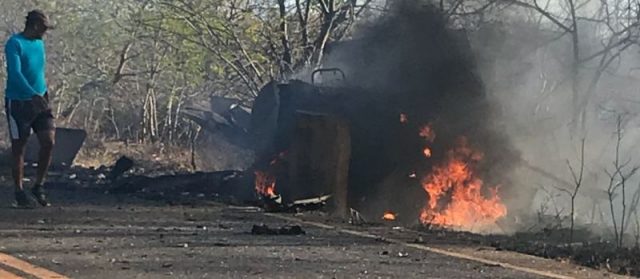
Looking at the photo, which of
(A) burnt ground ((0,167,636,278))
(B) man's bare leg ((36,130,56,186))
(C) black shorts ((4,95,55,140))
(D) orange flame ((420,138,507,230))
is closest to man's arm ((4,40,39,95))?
(C) black shorts ((4,95,55,140))

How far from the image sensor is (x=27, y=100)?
11.5m

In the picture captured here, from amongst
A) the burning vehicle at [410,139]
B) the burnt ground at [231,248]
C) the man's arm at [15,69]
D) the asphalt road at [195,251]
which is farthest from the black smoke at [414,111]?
the man's arm at [15,69]

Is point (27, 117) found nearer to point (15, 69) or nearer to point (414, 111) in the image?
point (15, 69)

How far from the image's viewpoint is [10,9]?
137ft

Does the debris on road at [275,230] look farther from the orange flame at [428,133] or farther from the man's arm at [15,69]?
the orange flame at [428,133]

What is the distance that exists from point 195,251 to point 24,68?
467 centimetres

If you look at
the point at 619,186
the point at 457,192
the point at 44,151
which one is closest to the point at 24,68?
the point at 44,151

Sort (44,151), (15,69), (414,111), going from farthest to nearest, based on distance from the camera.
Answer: (414,111) < (44,151) < (15,69)

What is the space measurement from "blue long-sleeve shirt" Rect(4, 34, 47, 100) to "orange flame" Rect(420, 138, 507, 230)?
4.90 metres

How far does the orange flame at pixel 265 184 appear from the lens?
1395 centimetres

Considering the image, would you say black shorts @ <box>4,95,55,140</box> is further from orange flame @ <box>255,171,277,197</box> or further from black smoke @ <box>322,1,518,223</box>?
black smoke @ <box>322,1,518,223</box>

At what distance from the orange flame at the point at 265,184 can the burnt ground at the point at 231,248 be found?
2.33 m

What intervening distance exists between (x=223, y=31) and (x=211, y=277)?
55.1 ft

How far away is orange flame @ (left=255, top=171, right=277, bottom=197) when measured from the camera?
45.8 ft
